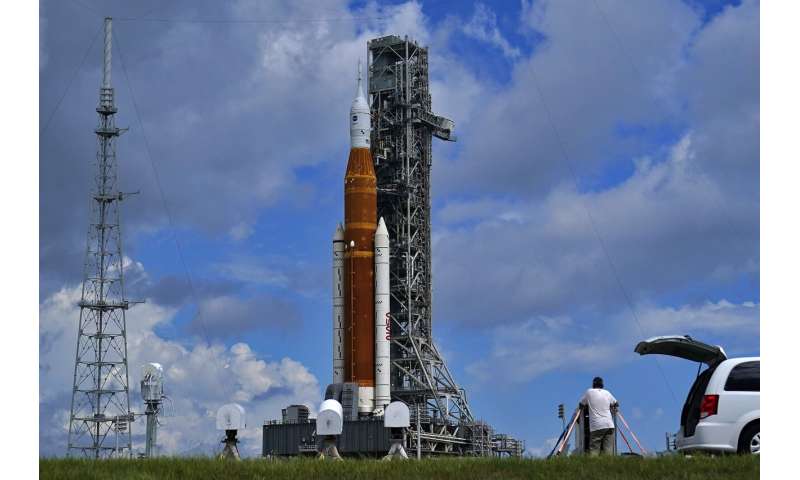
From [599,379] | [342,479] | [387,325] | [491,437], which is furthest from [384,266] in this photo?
[342,479]

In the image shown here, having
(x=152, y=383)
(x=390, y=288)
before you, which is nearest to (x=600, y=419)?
(x=152, y=383)

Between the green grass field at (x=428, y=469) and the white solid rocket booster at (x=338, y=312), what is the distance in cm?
6150

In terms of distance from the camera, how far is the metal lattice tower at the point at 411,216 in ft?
298

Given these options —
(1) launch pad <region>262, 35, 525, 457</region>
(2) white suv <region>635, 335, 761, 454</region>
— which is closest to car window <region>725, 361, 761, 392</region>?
(2) white suv <region>635, 335, 761, 454</region>

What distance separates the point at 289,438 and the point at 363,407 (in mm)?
A: 7821

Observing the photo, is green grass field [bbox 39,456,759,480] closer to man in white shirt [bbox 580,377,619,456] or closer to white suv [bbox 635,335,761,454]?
white suv [bbox 635,335,761,454]

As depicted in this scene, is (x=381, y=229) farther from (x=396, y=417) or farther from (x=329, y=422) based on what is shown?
(x=329, y=422)

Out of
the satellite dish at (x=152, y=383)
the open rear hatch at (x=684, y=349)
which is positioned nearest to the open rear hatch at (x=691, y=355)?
the open rear hatch at (x=684, y=349)

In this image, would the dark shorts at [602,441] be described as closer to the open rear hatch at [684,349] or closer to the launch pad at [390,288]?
the open rear hatch at [684,349]

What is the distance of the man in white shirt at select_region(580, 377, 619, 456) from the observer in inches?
1103

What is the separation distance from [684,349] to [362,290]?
5758cm

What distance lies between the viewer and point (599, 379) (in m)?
28.0

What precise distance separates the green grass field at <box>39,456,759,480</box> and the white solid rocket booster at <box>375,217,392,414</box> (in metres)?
59.6
